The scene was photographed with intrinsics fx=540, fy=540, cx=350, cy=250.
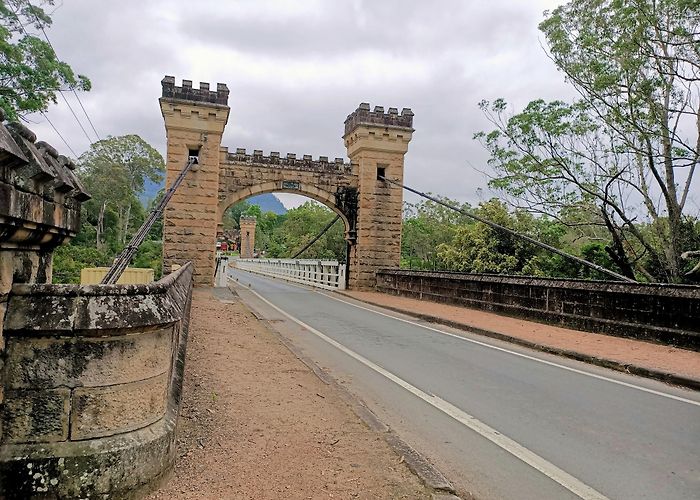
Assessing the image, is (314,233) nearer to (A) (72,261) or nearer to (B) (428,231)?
(B) (428,231)

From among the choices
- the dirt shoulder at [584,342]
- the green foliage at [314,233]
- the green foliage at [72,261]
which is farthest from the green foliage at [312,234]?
the dirt shoulder at [584,342]

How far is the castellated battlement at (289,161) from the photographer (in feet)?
75.2

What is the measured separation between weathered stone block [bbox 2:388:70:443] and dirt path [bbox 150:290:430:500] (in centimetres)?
66

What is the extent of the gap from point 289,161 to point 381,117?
4542mm

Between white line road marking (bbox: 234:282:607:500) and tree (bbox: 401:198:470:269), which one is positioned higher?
tree (bbox: 401:198:470:269)

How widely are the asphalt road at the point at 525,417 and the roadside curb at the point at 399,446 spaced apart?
190mm

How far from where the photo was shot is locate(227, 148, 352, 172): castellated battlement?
22.9 meters

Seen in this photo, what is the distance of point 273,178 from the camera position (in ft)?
75.6

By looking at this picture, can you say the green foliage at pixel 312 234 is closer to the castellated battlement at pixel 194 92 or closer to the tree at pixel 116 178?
the tree at pixel 116 178

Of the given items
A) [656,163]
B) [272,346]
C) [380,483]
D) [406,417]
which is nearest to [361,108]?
[656,163]

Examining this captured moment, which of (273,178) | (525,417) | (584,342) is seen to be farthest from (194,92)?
(525,417)

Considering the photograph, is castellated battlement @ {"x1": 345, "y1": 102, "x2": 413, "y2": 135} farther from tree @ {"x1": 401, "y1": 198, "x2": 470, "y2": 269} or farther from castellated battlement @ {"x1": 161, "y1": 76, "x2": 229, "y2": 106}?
tree @ {"x1": 401, "y1": 198, "x2": 470, "y2": 269}

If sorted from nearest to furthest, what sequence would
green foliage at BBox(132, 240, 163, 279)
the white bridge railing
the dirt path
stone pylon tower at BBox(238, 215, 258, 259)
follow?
the dirt path, the white bridge railing, green foliage at BBox(132, 240, 163, 279), stone pylon tower at BBox(238, 215, 258, 259)

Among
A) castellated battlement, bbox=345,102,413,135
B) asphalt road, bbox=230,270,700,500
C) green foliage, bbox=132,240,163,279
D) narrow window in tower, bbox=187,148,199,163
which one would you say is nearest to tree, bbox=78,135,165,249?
green foliage, bbox=132,240,163,279
